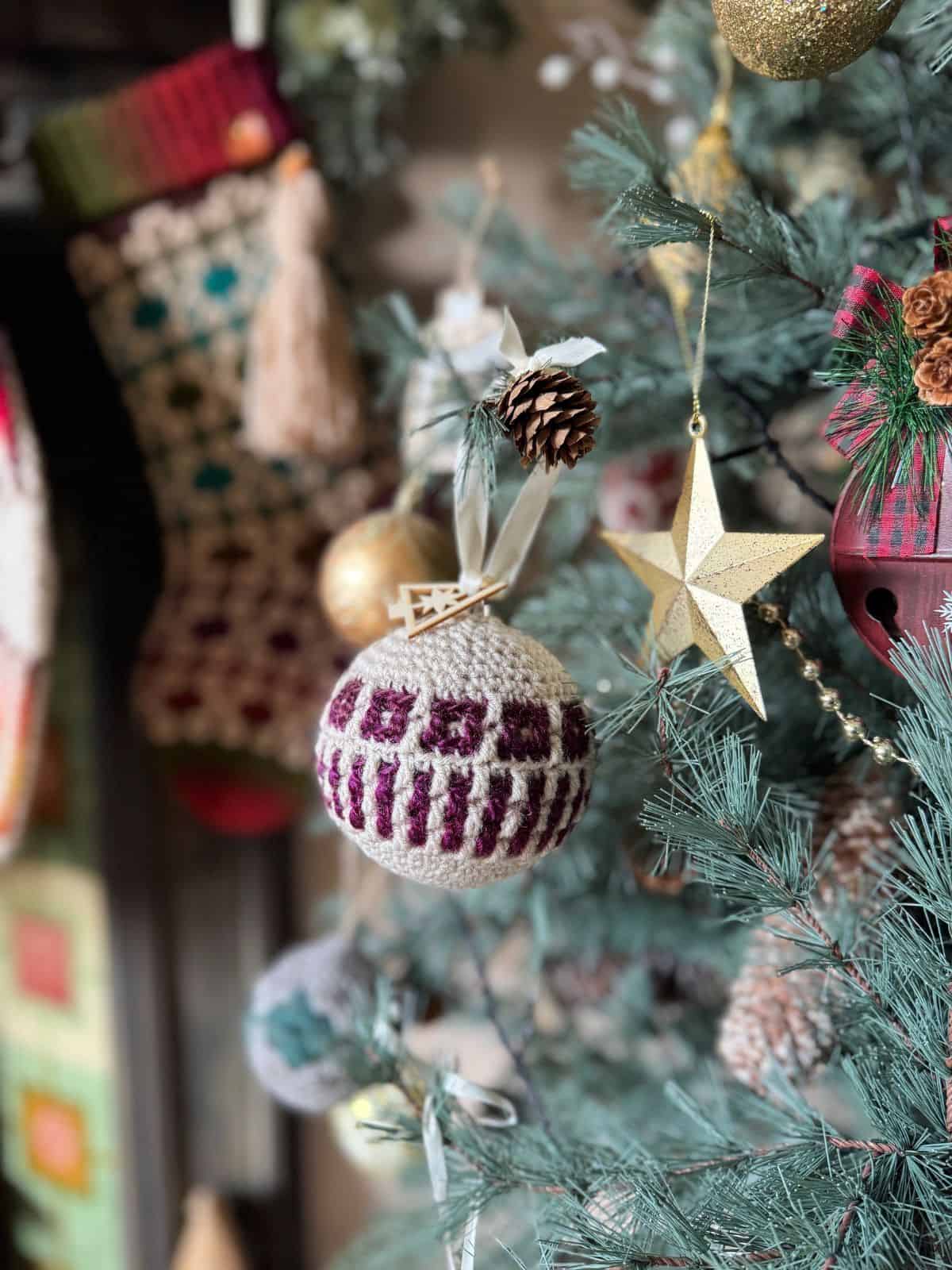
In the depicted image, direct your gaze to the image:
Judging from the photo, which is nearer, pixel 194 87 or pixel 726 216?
pixel 726 216

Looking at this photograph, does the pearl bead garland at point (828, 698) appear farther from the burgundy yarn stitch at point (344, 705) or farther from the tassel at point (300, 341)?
the tassel at point (300, 341)

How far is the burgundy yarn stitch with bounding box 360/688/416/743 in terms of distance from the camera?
0.35m

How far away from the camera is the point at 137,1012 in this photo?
0.95m

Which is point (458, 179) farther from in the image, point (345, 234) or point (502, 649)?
point (502, 649)

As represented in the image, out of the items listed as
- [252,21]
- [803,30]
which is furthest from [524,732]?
[252,21]

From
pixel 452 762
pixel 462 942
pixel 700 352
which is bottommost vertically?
pixel 462 942

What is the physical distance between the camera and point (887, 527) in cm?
36

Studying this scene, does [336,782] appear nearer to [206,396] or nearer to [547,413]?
[547,413]

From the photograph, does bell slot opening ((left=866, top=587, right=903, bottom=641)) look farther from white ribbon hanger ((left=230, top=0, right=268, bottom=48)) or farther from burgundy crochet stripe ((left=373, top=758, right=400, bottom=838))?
white ribbon hanger ((left=230, top=0, right=268, bottom=48))

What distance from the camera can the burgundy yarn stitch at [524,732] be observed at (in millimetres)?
356

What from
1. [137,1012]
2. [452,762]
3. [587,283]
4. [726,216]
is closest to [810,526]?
[587,283]

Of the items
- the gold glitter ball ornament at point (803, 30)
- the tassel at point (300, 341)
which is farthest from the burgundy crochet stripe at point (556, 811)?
the tassel at point (300, 341)

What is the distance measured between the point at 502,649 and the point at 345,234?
0.68 meters

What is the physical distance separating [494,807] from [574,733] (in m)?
0.04
